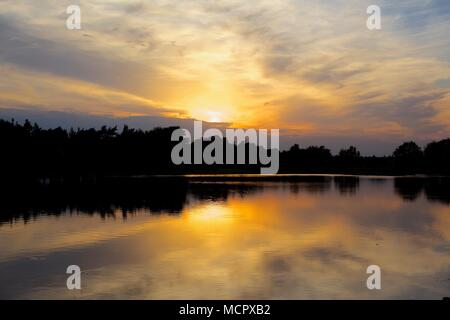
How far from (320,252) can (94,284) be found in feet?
35.9

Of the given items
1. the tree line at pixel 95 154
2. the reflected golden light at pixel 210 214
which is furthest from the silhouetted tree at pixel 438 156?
the reflected golden light at pixel 210 214

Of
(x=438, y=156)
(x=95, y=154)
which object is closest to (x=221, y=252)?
(x=95, y=154)

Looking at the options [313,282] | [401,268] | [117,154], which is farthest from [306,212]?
[117,154]

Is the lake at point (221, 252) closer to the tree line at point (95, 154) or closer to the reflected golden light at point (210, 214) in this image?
the reflected golden light at point (210, 214)

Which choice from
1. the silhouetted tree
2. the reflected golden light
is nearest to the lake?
the reflected golden light

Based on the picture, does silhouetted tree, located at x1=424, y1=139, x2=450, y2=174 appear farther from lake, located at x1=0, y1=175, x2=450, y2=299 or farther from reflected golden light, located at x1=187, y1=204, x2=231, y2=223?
lake, located at x1=0, y1=175, x2=450, y2=299

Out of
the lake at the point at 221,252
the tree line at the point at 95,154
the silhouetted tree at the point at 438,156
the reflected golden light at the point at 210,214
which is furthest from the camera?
the silhouetted tree at the point at 438,156

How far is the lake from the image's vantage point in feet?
53.3

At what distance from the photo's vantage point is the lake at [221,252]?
1625 cm

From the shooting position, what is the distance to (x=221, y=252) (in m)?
22.8

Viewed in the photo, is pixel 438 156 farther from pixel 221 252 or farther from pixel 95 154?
pixel 221 252

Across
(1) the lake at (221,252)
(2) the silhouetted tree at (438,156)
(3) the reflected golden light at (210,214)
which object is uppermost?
(2) the silhouetted tree at (438,156)

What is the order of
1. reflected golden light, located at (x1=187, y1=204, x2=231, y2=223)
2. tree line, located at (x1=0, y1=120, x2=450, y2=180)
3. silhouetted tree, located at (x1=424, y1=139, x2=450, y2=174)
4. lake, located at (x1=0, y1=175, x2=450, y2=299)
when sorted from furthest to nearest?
1. silhouetted tree, located at (x1=424, y1=139, x2=450, y2=174)
2. tree line, located at (x1=0, y1=120, x2=450, y2=180)
3. reflected golden light, located at (x1=187, y1=204, x2=231, y2=223)
4. lake, located at (x1=0, y1=175, x2=450, y2=299)

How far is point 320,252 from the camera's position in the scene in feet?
73.7
